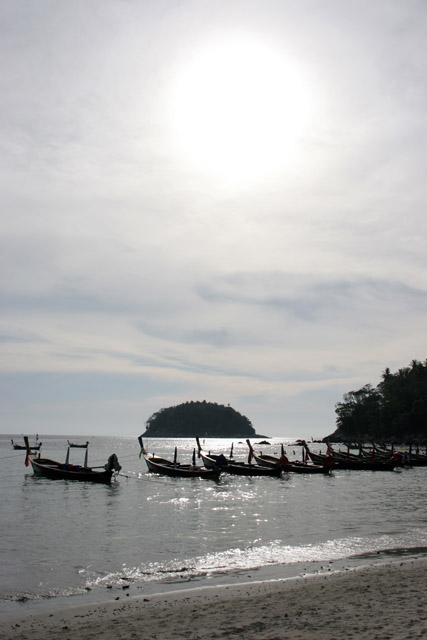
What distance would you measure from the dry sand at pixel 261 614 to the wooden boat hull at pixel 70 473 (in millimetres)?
34511

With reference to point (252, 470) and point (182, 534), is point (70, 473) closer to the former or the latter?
point (252, 470)

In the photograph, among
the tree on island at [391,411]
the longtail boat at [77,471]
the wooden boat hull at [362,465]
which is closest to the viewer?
the longtail boat at [77,471]

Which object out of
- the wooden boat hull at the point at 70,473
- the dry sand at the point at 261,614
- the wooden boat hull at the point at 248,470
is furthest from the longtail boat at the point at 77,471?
the dry sand at the point at 261,614

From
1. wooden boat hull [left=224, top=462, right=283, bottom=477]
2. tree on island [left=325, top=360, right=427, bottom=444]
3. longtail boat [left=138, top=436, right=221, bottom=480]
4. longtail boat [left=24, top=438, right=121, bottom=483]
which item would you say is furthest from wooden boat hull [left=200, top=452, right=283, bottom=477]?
tree on island [left=325, top=360, right=427, bottom=444]

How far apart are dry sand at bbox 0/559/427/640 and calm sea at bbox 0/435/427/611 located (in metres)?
1.77

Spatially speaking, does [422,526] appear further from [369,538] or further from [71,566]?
[71,566]

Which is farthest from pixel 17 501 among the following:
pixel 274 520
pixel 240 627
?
pixel 240 627

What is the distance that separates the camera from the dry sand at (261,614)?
10500 mm

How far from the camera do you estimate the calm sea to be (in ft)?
55.7

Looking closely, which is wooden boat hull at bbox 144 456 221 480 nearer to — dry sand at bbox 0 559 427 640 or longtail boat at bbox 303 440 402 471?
longtail boat at bbox 303 440 402 471

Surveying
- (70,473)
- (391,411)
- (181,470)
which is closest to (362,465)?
(181,470)

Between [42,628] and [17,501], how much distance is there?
3058 centimetres

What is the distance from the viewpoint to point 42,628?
11.9 metres

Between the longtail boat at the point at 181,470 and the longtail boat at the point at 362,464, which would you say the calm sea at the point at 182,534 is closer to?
the longtail boat at the point at 181,470
